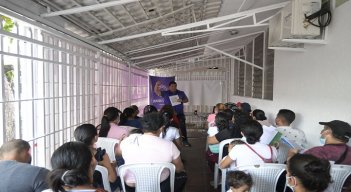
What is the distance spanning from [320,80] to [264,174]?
5.30 ft

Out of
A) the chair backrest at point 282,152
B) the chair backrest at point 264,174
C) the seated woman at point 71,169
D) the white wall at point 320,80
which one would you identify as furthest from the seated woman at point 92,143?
the white wall at point 320,80

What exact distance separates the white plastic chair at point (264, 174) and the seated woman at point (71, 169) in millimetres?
1130

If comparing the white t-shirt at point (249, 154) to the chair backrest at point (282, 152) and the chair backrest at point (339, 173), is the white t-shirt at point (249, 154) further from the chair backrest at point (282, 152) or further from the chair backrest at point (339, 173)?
the chair backrest at point (282, 152)

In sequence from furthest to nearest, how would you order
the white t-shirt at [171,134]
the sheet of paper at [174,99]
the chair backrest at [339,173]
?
the sheet of paper at [174,99], the white t-shirt at [171,134], the chair backrest at [339,173]

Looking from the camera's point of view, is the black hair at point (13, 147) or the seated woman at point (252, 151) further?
the seated woman at point (252, 151)

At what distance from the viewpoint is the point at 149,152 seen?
2.20m

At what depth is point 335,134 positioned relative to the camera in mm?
2062

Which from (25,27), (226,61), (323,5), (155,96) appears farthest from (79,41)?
(226,61)

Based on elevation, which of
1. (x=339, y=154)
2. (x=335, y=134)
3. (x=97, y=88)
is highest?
(x=97, y=88)

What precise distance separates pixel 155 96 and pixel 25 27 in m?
5.31

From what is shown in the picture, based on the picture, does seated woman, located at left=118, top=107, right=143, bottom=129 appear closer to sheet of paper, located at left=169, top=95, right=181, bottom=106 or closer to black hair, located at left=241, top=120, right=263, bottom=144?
black hair, located at left=241, top=120, right=263, bottom=144

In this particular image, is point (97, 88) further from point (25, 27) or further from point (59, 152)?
point (59, 152)

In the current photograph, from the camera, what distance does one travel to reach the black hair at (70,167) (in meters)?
1.27

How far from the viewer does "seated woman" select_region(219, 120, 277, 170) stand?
7.39 ft
